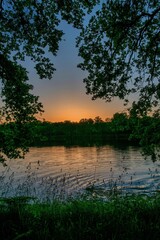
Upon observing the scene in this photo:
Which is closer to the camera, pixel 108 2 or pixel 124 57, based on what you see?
pixel 108 2

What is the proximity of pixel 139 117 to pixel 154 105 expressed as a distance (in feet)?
3.33

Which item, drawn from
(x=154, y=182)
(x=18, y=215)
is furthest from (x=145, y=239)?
(x=154, y=182)

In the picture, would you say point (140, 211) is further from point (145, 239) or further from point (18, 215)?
point (18, 215)

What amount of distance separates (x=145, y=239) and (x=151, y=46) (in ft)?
31.1

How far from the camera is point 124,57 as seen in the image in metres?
13.2

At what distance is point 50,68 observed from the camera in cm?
1153

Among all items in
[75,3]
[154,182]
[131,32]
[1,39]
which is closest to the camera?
[75,3]

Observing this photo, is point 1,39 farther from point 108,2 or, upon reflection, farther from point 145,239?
point 145,239

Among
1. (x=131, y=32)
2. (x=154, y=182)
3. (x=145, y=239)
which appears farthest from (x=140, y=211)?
(x=154, y=182)

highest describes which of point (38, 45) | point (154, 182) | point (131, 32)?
point (131, 32)

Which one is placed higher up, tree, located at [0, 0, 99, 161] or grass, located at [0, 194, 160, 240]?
tree, located at [0, 0, 99, 161]

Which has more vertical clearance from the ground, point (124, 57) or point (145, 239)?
point (124, 57)

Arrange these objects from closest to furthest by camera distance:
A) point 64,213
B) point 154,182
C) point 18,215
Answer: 1. point 18,215
2. point 64,213
3. point 154,182

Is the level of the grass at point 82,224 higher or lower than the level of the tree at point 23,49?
lower
